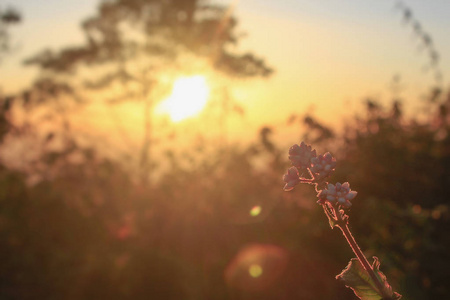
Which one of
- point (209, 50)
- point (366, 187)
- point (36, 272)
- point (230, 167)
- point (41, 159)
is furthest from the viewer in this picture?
point (209, 50)

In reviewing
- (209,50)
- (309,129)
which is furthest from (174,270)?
(209,50)

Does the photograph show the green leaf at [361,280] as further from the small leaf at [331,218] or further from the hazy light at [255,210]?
the hazy light at [255,210]

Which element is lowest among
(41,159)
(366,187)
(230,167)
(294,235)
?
(41,159)

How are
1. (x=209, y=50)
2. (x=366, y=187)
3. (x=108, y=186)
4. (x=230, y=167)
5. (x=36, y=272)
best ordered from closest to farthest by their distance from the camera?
1. (x=366, y=187)
2. (x=36, y=272)
3. (x=230, y=167)
4. (x=108, y=186)
5. (x=209, y=50)

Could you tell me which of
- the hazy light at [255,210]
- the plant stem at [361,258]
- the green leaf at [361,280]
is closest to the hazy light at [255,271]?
the hazy light at [255,210]

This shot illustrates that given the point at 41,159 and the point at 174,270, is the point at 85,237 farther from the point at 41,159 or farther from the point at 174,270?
the point at 41,159

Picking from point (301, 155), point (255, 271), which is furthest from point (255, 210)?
point (301, 155)

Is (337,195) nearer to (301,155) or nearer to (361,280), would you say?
(301,155)
